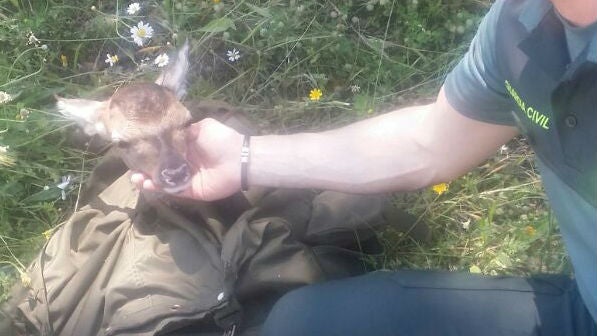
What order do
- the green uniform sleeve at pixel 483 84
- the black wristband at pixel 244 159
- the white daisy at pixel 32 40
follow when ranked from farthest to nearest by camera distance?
the white daisy at pixel 32 40 < the black wristband at pixel 244 159 < the green uniform sleeve at pixel 483 84

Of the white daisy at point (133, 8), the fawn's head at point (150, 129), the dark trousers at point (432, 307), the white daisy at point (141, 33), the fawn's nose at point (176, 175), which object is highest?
the white daisy at point (133, 8)

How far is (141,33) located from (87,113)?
0.57m

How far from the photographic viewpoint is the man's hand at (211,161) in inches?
94.2

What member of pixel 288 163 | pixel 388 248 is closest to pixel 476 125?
pixel 288 163

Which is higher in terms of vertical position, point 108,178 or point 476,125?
point 476,125

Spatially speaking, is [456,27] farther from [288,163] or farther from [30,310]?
[30,310]

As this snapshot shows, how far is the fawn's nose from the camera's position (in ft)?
7.89

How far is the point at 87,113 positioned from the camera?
285 centimetres

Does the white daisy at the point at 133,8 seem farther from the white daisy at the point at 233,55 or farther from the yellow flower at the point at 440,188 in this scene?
the yellow flower at the point at 440,188

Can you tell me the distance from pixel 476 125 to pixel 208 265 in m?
1.07

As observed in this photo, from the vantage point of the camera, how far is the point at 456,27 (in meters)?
3.15

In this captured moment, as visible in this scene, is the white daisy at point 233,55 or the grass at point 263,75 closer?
the grass at point 263,75

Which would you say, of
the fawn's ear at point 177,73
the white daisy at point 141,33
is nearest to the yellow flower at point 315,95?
the fawn's ear at point 177,73

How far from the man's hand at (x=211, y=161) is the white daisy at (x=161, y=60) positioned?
2.57ft
